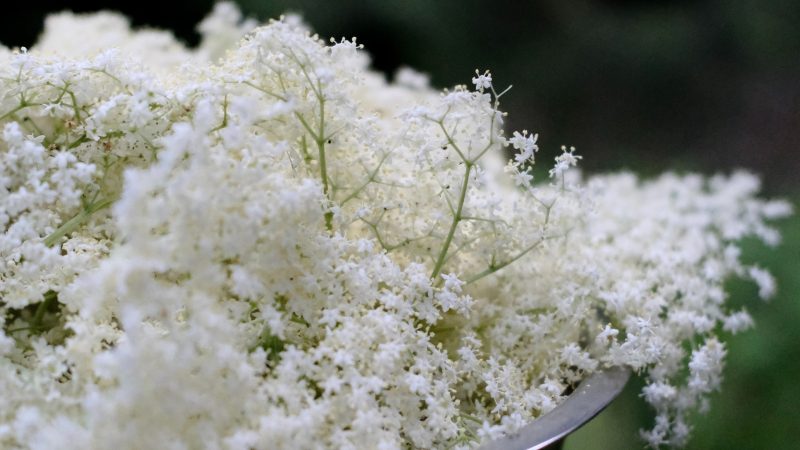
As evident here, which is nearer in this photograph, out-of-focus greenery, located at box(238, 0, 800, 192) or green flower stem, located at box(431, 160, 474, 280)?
green flower stem, located at box(431, 160, 474, 280)

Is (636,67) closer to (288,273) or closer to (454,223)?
(454,223)

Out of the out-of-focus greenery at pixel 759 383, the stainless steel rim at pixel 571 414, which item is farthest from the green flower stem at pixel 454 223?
the out-of-focus greenery at pixel 759 383

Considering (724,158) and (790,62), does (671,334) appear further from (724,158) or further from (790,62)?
(790,62)

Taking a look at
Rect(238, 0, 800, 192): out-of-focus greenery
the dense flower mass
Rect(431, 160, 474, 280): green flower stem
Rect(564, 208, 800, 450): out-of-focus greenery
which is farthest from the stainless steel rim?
Rect(238, 0, 800, 192): out-of-focus greenery

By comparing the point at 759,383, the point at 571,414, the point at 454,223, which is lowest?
the point at 571,414

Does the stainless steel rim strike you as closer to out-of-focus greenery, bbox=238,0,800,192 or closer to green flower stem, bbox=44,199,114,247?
green flower stem, bbox=44,199,114,247

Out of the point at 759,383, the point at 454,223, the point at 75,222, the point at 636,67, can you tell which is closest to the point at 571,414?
the point at 454,223

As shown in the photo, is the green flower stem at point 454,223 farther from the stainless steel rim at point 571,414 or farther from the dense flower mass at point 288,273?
the stainless steel rim at point 571,414
